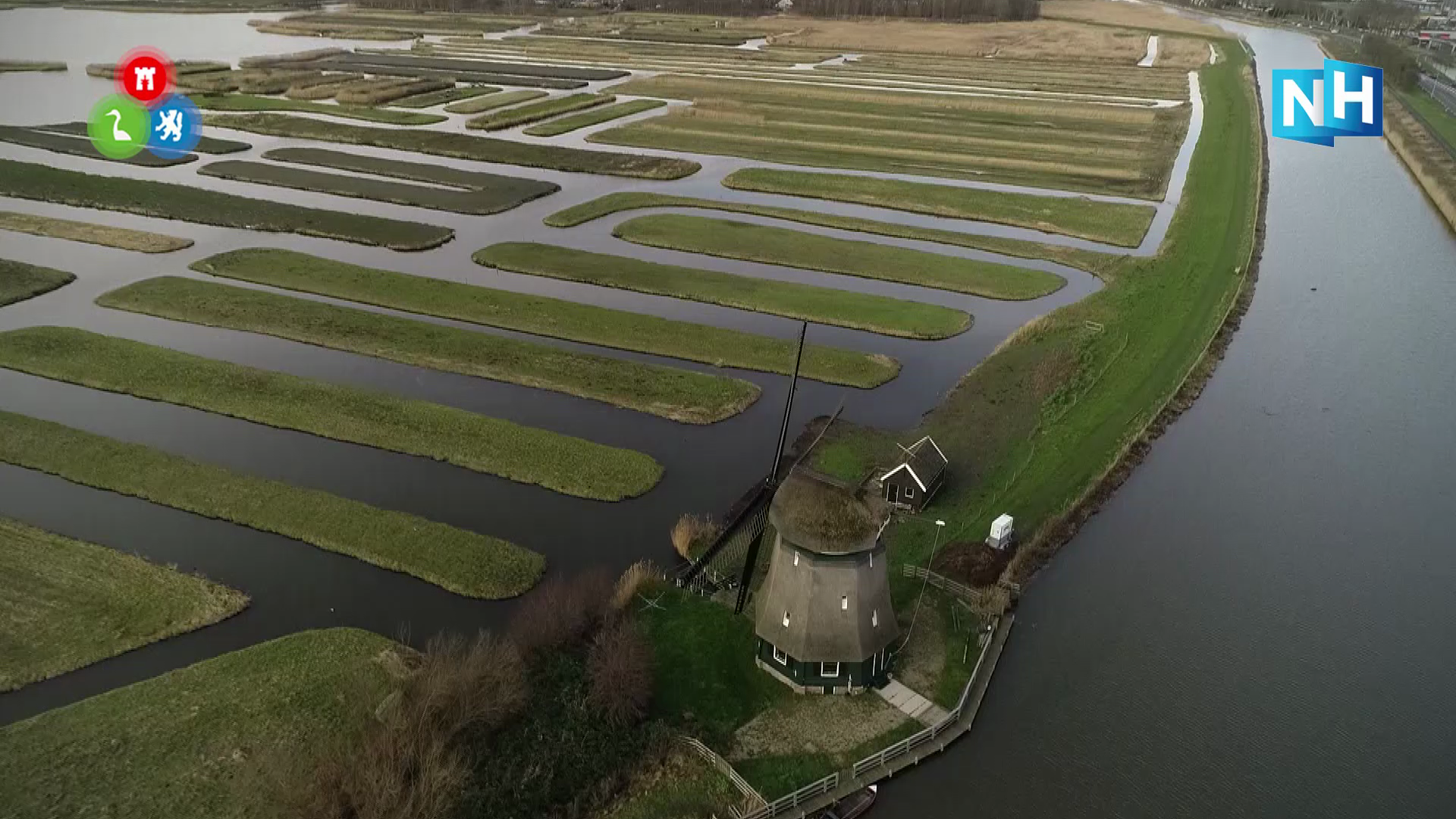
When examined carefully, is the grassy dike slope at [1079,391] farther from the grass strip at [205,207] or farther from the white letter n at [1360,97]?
the white letter n at [1360,97]

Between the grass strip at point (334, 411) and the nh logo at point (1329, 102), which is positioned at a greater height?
the nh logo at point (1329, 102)

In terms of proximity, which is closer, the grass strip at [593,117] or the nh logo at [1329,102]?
the grass strip at [593,117]

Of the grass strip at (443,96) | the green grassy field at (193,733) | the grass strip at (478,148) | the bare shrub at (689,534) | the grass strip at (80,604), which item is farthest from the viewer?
the grass strip at (443,96)

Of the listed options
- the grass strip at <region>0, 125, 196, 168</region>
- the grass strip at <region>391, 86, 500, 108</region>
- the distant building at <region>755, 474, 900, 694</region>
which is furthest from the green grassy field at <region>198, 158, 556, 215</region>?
the distant building at <region>755, 474, 900, 694</region>

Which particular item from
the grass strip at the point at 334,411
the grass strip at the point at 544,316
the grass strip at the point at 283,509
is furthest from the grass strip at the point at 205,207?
the grass strip at the point at 283,509

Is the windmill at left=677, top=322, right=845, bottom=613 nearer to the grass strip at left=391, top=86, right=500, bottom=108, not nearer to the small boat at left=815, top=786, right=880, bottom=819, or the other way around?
the small boat at left=815, top=786, right=880, bottom=819

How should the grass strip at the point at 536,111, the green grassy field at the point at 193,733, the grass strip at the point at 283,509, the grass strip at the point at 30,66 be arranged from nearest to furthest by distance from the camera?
the green grassy field at the point at 193,733, the grass strip at the point at 283,509, the grass strip at the point at 536,111, the grass strip at the point at 30,66

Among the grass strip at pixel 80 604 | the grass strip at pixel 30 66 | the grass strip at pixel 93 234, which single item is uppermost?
the grass strip at pixel 30 66
